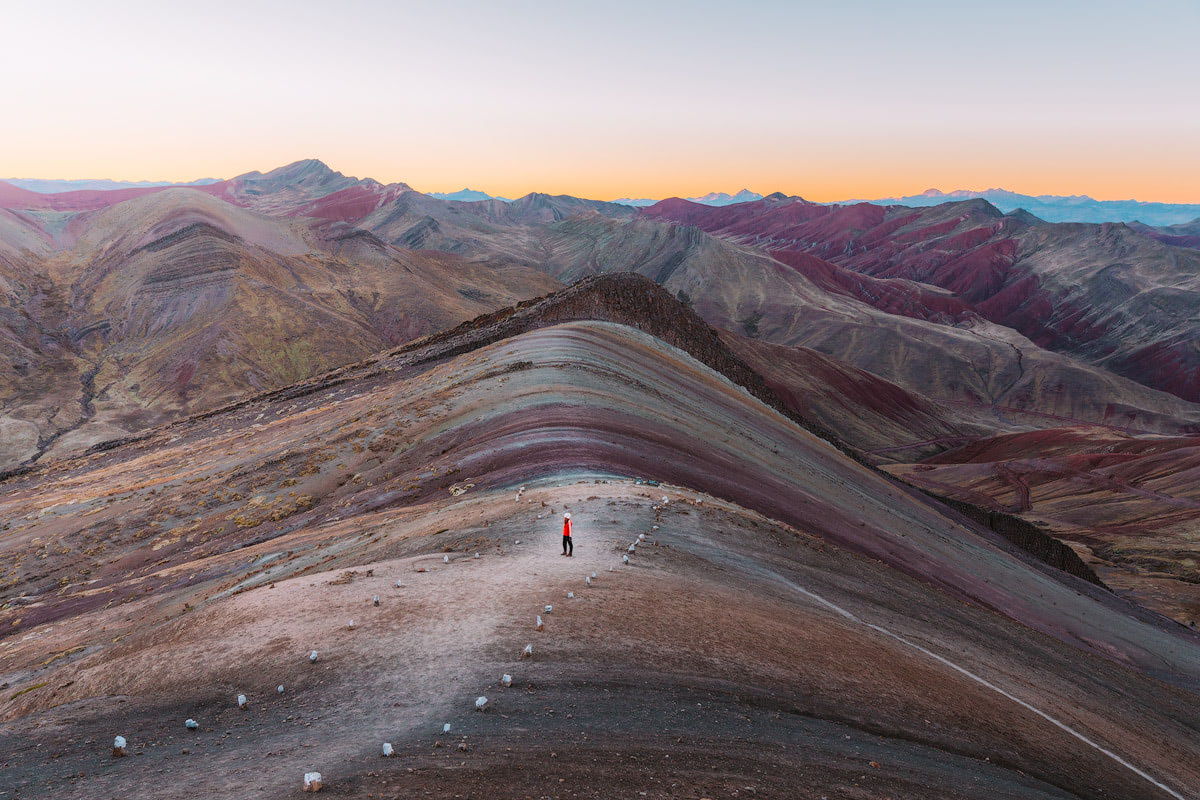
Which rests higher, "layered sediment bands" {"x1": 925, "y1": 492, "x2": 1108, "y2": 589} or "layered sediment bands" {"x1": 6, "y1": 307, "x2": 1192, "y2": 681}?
"layered sediment bands" {"x1": 6, "y1": 307, "x2": 1192, "y2": 681}

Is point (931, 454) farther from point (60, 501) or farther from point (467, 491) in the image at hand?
point (60, 501)

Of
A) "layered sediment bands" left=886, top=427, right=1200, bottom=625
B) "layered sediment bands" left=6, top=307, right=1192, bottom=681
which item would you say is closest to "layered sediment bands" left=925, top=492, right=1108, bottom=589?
"layered sediment bands" left=6, top=307, right=1192, bottom=681

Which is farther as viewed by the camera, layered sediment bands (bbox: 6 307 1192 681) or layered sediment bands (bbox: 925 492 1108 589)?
layered sediment bands (bbox: 925 492 1108 589)

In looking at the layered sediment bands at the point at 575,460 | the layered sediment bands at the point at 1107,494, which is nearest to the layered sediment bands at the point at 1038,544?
the layered sediment bands at the point at 575,460

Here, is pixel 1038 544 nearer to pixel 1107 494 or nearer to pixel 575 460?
pixel 1107 494

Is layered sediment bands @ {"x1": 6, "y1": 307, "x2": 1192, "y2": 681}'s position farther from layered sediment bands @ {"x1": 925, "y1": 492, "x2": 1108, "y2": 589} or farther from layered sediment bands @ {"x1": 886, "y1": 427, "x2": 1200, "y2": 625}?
layered sediment bands @ {"x1": 886, "y1": 427, "x2": 1200, "y2": 625}

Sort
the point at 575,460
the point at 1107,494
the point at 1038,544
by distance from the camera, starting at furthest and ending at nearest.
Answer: the point at 1107,494, the point at 1038,544, the point at 575,460

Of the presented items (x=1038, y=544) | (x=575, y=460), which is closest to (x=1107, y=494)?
(x=1038, y=544)

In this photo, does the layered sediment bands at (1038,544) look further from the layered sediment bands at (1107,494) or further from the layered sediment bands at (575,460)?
the layered sediment bands at (1107,494)

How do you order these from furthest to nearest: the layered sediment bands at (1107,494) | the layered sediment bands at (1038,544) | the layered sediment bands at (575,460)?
the layered sediment bands at (1107,494)
the layered sediment bands at (1038,544)
the layered sediment bands at (575,460)

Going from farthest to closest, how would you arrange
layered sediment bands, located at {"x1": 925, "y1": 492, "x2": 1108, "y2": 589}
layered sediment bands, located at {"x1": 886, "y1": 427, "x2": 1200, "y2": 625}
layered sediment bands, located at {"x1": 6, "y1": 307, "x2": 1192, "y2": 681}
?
1. layered sediment bands, located at {"x1": 886, "y1": 427, "x2": 1200, "y2": 625}
2. layered sediment bands, located at {"x1": 925, "y1": 492, "x2": 1108, "y2": 589}
3. layered sediment bands, located at {"x1": 6, "y1": 307, "x2": 1192, "y2": 681}

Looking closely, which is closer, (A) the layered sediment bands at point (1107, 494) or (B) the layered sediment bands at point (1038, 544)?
(B) the layered sediment bands at point (1038, 544)

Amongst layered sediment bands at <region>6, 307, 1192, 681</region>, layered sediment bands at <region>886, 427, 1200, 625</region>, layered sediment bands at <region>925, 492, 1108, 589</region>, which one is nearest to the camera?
layered sediment bands at <region>6, 307, 1192, 681</region>

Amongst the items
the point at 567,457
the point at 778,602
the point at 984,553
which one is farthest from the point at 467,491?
the point at 984,553
